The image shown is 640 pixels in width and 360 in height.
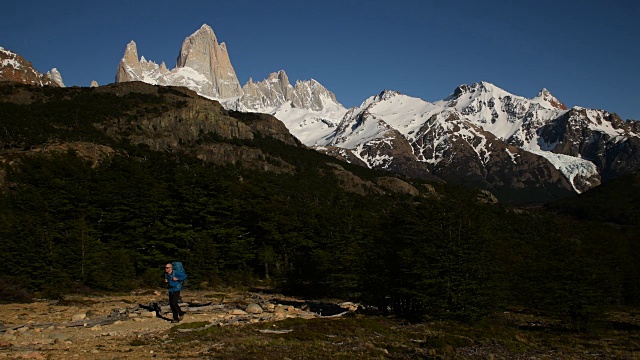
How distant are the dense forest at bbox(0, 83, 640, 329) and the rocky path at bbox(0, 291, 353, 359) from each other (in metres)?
7.46

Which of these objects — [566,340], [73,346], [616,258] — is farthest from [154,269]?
[616,258]

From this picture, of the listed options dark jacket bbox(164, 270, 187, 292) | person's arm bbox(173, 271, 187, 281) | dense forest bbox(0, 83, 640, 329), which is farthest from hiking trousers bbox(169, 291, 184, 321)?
dense forest bbox(0, 83, 640, 329)

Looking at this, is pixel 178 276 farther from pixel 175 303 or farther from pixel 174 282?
pixel 175 303

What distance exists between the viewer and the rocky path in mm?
16406

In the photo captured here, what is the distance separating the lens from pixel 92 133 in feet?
595

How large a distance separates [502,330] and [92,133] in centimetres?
18139

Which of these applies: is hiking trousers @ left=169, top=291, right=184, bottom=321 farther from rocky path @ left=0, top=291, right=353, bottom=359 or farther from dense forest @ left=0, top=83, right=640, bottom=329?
dense forest @ left=0, top=83, right=640, bottom=329

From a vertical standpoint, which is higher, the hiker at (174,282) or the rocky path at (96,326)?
the hiker at (174,282)

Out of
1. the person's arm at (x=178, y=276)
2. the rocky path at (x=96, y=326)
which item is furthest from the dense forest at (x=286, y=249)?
the person's arm at (x=178, y=276)

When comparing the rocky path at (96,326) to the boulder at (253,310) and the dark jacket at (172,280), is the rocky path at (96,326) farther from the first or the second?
the dark jacket at (172,280)

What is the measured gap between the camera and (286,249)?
69875 mm

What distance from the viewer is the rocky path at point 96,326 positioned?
53.8ft

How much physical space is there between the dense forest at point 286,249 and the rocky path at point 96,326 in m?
7.46

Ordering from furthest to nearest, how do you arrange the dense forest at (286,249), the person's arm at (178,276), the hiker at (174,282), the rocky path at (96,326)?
the dense forest at (286,249)
the person's arm at (178,276)
the hiker at (174,282)
the rocky path at (96,326)
